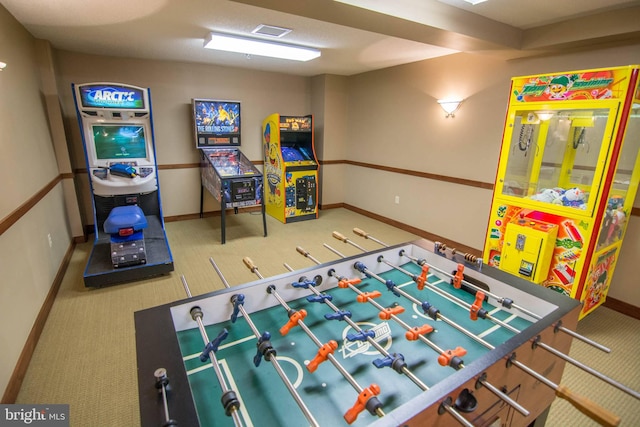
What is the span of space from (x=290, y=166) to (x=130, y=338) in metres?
3.31

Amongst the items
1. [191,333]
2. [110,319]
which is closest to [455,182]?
[191,333]

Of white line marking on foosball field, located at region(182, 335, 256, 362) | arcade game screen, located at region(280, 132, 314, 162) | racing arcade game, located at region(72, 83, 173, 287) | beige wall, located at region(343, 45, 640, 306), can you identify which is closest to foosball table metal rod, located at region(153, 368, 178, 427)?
white line marking on foosball field, located at region(182, 335, 256, 362)

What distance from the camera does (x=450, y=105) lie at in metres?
3.95

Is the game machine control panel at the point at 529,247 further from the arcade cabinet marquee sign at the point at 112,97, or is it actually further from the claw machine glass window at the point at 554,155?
the arcade cabinet marquee sign at the point at 112,97

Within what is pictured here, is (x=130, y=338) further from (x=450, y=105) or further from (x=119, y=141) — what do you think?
(x=450, y=105)

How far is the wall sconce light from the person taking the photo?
12.8 feet

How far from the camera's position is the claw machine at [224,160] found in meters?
4.30

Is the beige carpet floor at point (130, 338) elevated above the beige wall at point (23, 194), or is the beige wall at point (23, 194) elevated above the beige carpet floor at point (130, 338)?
the beige wall at point (23, 194)

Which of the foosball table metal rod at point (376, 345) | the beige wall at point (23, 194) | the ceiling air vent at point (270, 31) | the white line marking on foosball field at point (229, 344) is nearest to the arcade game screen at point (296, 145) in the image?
the ceiling air vent at point (270, 31)

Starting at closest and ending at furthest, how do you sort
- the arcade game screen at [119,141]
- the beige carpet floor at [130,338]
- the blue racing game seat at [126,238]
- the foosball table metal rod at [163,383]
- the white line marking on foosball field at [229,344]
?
the foosball table metal rod at [163,383] < the white line marking on foosball field at [229,344] < the beige carpet floor at [130,338] < the blue racing game seat at [126,238] < the arcade game screen at [119,141]

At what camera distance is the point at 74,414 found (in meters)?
1.81

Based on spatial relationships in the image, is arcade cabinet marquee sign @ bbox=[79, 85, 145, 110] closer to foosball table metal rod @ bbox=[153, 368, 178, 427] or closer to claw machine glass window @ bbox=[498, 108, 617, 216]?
foosball table metal rod @ bbox=[153, 368, 178, 427]

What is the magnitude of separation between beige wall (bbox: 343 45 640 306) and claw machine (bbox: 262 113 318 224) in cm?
96

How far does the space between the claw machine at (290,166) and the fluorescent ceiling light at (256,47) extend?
1.26 m
